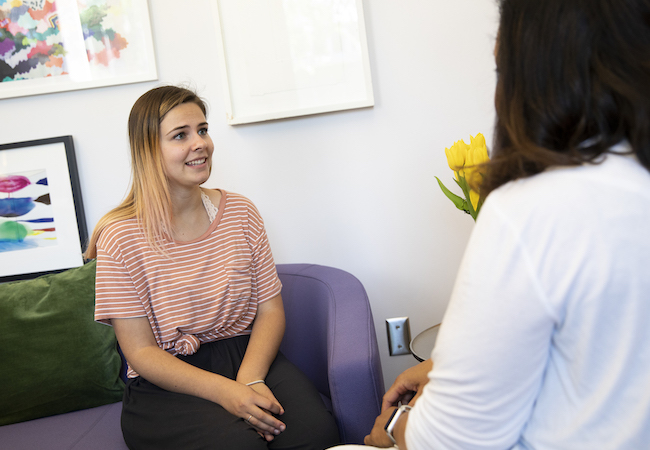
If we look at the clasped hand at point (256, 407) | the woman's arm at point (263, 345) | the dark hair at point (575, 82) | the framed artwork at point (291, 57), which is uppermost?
the framed artwork at point (291, 57)

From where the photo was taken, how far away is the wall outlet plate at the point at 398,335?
6.39 ft

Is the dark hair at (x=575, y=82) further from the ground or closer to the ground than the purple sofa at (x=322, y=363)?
further from the ground

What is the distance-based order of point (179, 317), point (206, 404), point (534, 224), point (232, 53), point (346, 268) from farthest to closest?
point (346, 268) → point (232, 53) → point (179, 317) → point (206, 404) → point (534, 224)

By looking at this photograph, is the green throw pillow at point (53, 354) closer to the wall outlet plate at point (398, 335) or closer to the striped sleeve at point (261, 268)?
the striped sleeve at point (261, 268)

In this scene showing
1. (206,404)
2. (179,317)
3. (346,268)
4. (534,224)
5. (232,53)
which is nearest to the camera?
(534,224)

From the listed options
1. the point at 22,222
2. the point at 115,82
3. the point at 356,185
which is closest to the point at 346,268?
the point at 356,185

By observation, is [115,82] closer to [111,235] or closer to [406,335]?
[111,235]

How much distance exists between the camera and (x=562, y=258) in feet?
1.65

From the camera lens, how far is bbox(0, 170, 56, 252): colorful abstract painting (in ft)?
6.14

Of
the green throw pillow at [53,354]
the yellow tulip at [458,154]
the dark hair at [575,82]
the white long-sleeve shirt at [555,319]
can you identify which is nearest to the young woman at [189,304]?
the green throw pillow at [53,354]

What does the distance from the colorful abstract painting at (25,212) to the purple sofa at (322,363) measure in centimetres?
67

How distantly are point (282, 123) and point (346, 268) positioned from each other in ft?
1.92

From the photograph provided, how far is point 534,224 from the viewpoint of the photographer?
512mm

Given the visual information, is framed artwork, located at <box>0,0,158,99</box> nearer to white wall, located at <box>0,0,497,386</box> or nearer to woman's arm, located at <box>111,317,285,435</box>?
white wall, located at <box>0,0,497,386</box>
